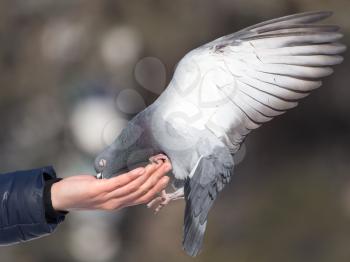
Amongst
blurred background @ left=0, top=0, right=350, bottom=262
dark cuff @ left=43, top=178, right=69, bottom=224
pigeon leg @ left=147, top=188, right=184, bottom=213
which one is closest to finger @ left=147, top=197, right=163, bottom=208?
pigeon leg @ left=147, top=188, right=184, bottom=213

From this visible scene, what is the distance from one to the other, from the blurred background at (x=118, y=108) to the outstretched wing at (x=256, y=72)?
1.61 m

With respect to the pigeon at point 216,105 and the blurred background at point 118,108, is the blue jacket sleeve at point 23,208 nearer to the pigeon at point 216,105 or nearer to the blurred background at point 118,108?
the pigeon at point 216,105

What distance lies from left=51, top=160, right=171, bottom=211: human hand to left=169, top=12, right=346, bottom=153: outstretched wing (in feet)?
0.28

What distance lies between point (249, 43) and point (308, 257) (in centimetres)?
181

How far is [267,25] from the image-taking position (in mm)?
831

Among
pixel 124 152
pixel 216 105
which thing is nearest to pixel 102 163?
pixel 124 152

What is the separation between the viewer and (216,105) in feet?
2.67

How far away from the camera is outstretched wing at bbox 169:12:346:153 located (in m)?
0.81

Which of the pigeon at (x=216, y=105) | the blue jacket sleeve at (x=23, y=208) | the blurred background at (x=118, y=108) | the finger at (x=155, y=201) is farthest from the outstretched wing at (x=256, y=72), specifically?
the blurred background at (x=118, y=108)

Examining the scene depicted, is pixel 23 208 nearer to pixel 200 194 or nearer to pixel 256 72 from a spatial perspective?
pixel 200 194

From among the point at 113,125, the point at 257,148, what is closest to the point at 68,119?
the point at 257,148

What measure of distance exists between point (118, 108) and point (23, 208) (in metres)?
1.60

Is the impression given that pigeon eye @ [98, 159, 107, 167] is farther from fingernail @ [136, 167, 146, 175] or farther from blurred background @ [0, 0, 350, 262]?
blurred background @ [0, 0, 350, 262]

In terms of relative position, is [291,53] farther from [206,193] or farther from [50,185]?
[50,185]
